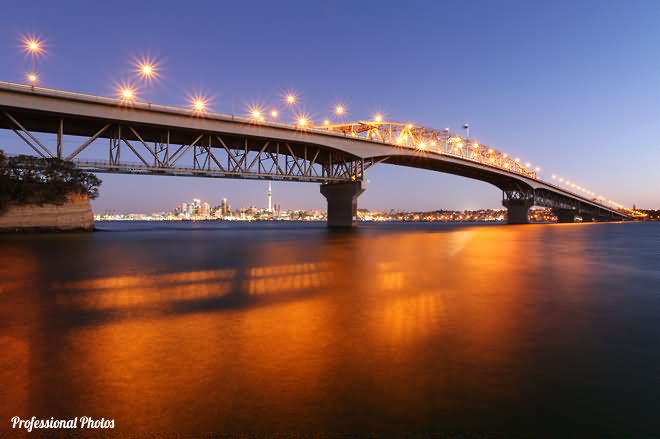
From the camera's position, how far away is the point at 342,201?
186ft

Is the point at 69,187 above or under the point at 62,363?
above

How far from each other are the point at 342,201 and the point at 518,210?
6398cm

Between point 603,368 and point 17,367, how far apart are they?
7.39 metres

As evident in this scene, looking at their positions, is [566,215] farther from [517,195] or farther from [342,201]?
[342,201]

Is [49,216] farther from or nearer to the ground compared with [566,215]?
nearer to the ground

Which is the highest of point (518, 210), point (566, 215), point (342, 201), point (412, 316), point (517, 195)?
point (517, 195)

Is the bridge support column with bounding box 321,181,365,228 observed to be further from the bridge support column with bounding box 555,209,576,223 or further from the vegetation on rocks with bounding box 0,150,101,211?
the bridge support column with bounding box 555,209,576,223

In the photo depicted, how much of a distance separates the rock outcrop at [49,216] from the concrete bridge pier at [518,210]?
317ft

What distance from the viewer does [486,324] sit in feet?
20.3

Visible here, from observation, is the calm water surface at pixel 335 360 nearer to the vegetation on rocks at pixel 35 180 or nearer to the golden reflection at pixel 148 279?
the golden reflection at pixel 148 279

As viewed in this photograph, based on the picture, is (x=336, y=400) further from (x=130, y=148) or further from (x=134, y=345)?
(x=130, y=148)

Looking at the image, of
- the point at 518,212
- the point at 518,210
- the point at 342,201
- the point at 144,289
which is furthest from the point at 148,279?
the point at 518,212

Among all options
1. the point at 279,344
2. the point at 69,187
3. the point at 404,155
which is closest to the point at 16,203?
the point at 69,187

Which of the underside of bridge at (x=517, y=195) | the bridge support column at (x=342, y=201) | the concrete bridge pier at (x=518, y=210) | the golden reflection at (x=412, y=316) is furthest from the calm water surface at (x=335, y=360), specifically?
the concrete bridge pier at (x=518, y=210)
